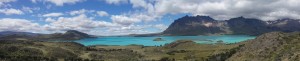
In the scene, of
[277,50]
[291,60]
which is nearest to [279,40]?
[277,50]

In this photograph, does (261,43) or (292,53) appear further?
(261,43)

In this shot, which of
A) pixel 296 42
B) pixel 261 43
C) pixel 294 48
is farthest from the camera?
pixel 261 43

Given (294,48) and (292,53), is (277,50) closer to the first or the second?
(294,48)

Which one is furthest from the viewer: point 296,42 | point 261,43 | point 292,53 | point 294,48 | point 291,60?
point 261,43

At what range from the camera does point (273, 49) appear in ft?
409

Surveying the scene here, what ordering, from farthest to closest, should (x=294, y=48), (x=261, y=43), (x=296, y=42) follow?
(x=261, y=43) < (x=296, y=42) < (x=294, y=48)

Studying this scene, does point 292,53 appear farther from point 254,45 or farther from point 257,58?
point 254,45

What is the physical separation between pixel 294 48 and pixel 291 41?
1669 cm

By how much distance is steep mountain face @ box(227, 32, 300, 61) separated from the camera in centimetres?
11104

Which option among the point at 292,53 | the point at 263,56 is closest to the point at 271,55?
the point at 263,56

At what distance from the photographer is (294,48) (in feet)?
379

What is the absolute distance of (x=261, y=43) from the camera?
457 ft

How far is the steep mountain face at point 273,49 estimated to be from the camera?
11104cm

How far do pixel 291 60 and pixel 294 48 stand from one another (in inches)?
689
